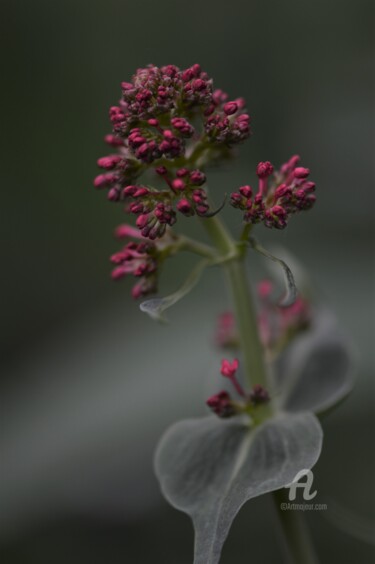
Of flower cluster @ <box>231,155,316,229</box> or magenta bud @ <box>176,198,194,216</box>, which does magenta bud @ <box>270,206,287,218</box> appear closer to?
flower cluster @ <box>231,155,316,229</box>

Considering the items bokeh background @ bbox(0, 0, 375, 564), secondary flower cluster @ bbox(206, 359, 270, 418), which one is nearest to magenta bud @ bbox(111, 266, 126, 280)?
secondary flower cluster @ bbox(206, 359, 270, 418)

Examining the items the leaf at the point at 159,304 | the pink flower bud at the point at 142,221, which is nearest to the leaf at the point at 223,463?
the leaf at the point at 159,304

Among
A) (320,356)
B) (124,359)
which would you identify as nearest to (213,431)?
(320,356)

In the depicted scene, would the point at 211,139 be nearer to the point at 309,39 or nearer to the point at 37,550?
the point at 37,550

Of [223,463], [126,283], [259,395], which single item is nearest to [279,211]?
[259,395]

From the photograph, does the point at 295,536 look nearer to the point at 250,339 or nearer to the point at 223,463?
the point at 223,463

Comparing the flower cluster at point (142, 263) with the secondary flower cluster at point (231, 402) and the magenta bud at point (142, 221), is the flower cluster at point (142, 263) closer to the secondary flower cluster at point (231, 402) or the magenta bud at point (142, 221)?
the magenta bud at point (142, 221)
